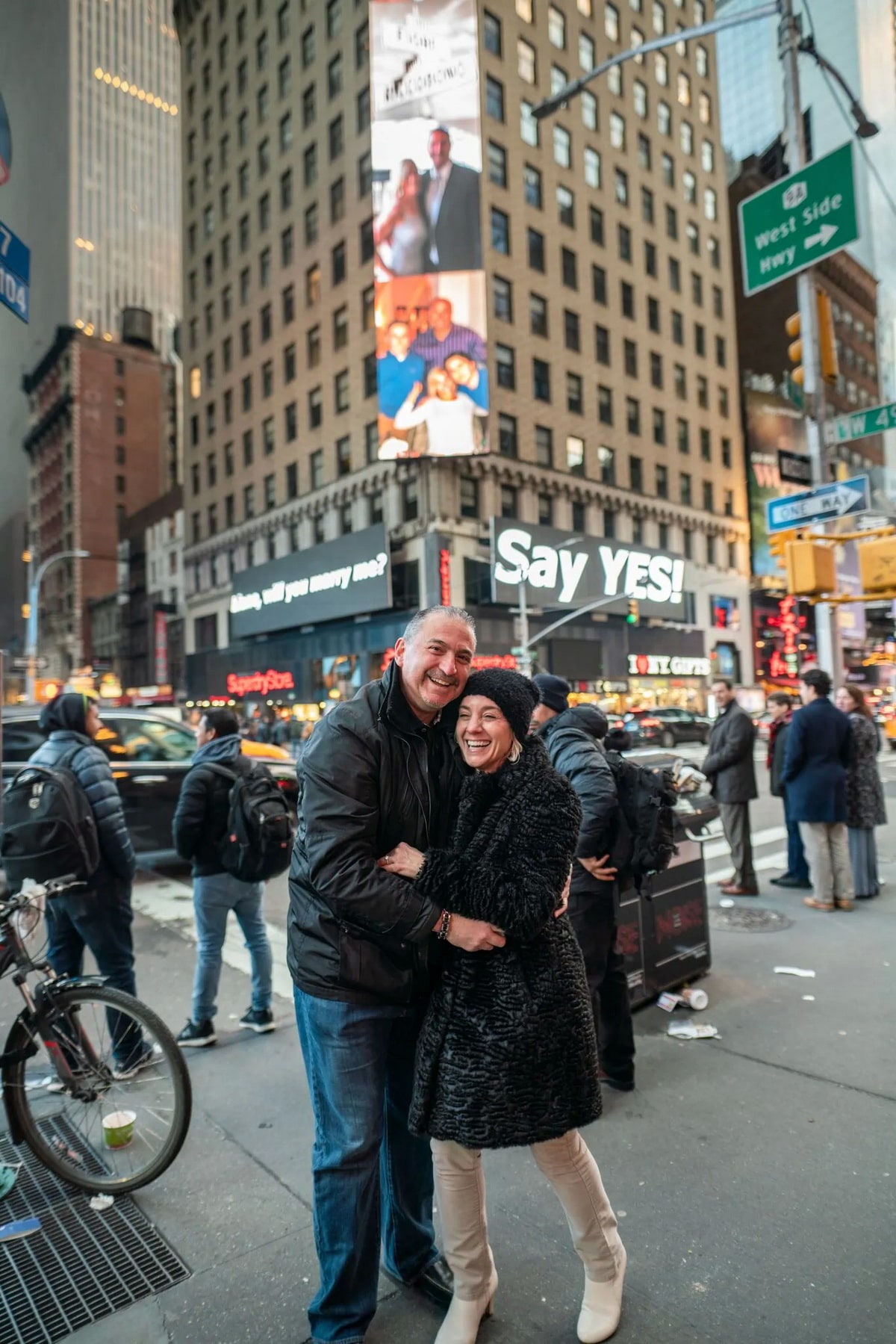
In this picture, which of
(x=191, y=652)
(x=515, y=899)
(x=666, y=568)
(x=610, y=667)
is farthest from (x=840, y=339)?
(x=515, y=899)

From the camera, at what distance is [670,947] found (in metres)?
5.15

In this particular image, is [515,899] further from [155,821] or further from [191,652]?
[191,652]

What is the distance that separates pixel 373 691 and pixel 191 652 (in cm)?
4726

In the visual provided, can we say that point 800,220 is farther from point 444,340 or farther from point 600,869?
point 444,340

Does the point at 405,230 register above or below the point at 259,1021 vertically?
above

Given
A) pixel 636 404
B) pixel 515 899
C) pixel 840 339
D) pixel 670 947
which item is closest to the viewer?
pixel 515 899

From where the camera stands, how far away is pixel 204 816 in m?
4.67

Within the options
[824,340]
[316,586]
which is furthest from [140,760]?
[316,586]

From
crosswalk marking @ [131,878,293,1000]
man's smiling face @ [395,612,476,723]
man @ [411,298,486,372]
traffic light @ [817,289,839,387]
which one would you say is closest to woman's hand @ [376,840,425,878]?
man's smiling face @ [395,612,476,723]

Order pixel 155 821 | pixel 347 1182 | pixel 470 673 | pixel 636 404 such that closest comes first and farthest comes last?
pixel 347 1182 < pixel 470 673 < pixel 155 821 < pixel 636 404

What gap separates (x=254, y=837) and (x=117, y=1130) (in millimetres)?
1510

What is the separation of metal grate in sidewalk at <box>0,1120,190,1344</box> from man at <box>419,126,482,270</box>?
3406 centimetres

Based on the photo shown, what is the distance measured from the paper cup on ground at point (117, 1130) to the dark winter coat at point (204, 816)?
1396 mm

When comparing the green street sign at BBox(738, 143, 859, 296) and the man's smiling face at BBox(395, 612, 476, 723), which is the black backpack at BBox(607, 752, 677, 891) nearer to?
the man's smiling face at BBox(395, 612, 476, 723)
